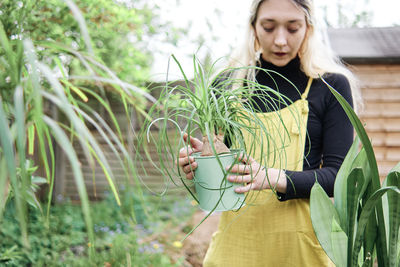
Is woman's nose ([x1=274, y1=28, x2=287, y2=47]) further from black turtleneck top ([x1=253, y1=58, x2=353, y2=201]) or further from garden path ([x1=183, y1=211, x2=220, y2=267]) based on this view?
garden path ([x1=183, y1=211, x2=220, y2=267])

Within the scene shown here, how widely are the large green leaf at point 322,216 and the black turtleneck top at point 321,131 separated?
3.8 inches

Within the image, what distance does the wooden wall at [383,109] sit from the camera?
154 inches

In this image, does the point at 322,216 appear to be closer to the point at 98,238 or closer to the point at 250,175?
the point at 250,175

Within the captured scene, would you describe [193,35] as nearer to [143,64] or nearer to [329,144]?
[143,64]

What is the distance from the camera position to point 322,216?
2.85 feet

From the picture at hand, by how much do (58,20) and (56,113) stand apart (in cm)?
274

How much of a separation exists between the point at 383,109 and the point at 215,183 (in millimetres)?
3564

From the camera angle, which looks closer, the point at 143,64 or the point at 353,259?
the point at 353,259

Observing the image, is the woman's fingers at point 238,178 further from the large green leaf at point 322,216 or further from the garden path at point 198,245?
the garden path at point 198,245

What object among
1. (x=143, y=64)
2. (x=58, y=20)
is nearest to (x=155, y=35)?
(x=143, y=64)

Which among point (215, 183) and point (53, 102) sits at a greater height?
point (53, 102)

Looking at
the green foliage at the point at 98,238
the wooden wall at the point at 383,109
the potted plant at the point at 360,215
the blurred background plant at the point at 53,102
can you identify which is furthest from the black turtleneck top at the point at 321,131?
the wooden wall at the point at 383,109

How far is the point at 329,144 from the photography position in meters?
1.08

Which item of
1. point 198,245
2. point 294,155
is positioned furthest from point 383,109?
point 294,155
